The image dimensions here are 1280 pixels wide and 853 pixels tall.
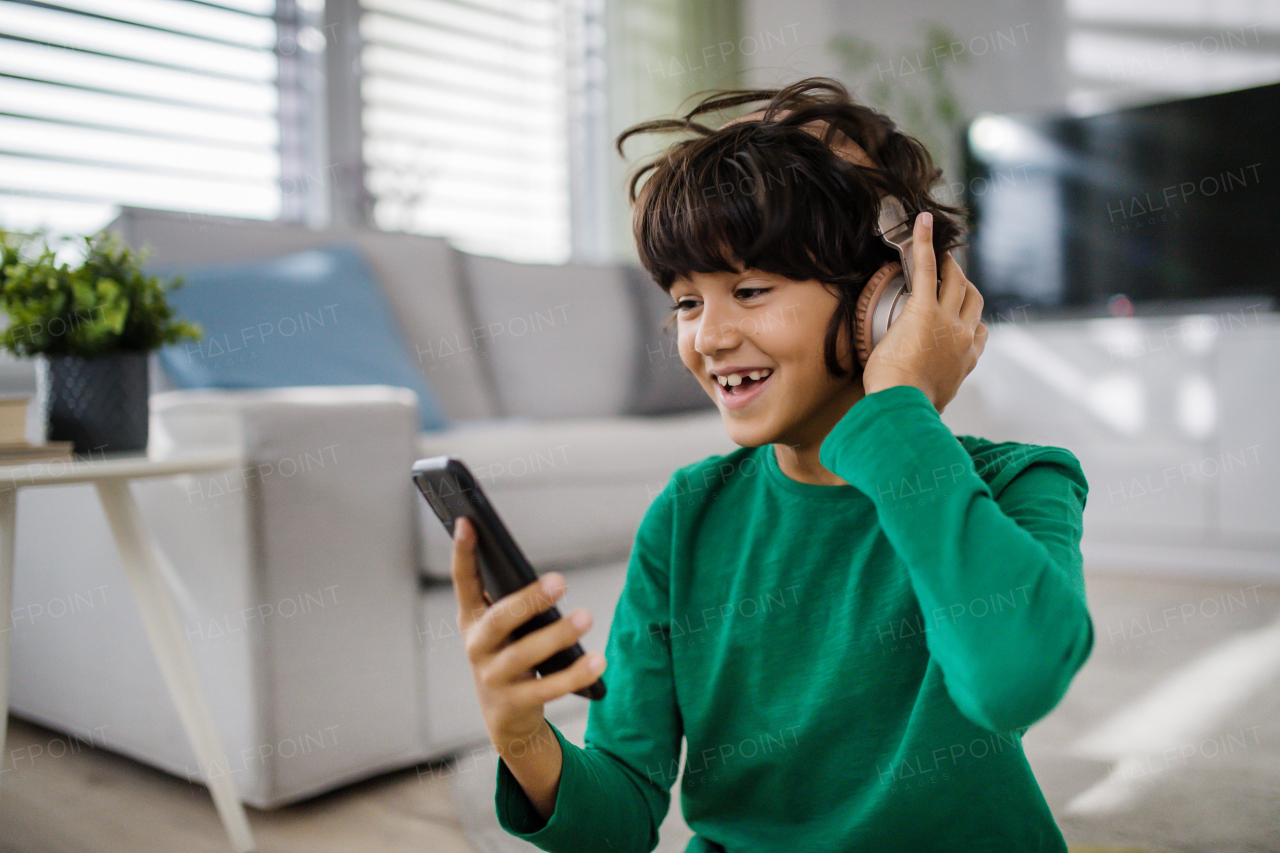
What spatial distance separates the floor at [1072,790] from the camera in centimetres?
125

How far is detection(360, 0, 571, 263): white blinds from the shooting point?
10.7ft

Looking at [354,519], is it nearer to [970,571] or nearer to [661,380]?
[970,571]

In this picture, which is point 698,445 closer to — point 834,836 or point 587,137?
point 834,836

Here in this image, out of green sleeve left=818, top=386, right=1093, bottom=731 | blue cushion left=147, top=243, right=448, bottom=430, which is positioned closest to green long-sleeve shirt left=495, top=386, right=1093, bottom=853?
green sleeve left=818, top=386, right=1093, bottom=731

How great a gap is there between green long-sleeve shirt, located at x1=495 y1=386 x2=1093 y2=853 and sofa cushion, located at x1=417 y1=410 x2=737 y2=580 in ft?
2.49

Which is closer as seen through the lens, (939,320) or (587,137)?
(939,320)

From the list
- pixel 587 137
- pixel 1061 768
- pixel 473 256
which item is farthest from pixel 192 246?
pixel 587 137

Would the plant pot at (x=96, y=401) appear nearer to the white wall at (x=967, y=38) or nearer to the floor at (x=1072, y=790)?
the floor at (x=1072, y=790)

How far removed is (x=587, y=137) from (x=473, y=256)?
181cm

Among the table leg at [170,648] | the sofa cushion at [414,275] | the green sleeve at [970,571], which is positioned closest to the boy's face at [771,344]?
the green sleeve at [970,571]

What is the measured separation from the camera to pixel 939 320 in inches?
24.7

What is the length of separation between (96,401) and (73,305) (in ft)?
0.41

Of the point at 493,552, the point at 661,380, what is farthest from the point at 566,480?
the point at 493,552

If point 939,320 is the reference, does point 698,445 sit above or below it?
below
